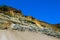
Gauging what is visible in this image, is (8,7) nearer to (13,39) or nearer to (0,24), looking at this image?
(0,24)

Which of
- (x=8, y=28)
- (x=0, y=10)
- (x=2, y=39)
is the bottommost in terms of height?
(x=2, y=39)

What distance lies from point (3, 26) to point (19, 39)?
7.86 metres

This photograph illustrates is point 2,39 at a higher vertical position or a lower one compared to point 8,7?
lower

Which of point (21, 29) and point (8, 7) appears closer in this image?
point (21, 29)

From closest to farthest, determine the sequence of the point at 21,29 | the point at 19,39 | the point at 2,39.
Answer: the point at 2,39 → the point at 19,39 → the point at 21,29

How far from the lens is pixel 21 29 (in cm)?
3111

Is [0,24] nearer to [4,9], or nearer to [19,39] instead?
[19,39]

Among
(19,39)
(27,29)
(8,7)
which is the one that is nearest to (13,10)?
(8,7)

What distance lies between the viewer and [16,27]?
30.9 meters

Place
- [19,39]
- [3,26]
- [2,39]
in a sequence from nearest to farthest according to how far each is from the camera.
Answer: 1. [2,39]
2. [19,39]
3. [3,26]

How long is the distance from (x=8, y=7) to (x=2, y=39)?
1061 inches

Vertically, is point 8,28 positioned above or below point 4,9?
below

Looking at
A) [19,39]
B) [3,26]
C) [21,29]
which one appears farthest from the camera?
[21,29]

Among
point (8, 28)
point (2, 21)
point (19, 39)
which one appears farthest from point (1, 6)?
point (19, 39)
